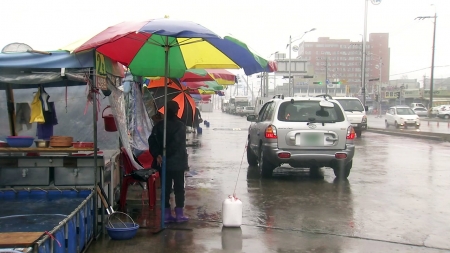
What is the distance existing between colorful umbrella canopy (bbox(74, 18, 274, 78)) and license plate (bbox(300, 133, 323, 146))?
282 cm

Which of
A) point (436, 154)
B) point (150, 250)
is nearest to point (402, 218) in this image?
point (150, 250)

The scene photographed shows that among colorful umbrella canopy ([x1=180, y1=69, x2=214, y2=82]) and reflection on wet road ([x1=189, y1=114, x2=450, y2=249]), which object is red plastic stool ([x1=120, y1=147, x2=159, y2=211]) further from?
colorful umbrella canopy ([x1=180, y1=69, x2=214, y2=82])

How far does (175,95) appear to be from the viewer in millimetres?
12656

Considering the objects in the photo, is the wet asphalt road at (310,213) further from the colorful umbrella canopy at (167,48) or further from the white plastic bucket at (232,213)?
the colorful umbrella canopy at (167,48)

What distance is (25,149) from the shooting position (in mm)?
6234

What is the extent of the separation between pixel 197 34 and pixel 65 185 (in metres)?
2.77

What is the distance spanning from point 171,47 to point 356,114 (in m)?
18.7

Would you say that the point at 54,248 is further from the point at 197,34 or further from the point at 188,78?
the point at 188,78

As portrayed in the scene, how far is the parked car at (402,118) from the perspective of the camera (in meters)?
30.8

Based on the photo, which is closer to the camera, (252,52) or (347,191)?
(252,52)

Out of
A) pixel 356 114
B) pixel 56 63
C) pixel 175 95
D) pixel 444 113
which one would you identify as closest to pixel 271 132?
pixel 175 95

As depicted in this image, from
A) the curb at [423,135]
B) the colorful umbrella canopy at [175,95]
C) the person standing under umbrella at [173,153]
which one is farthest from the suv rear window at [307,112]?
the curb at [423,135]

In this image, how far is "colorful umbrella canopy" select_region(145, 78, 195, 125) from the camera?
1215cm

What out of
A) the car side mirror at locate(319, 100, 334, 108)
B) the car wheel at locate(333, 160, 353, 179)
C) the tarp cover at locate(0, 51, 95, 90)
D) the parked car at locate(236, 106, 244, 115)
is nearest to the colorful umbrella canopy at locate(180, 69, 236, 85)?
the car side mirror at locate(319, 100, 334, 108)
